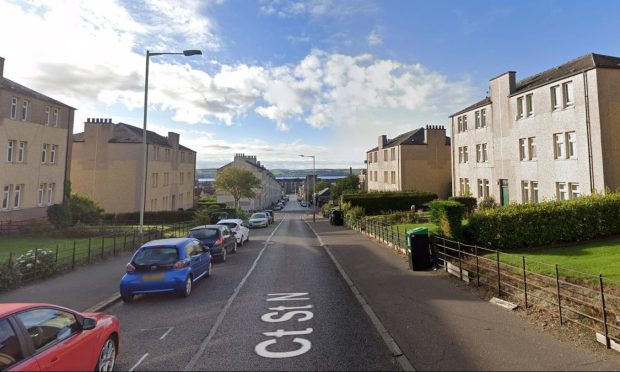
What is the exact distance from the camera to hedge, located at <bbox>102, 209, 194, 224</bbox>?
34819mm

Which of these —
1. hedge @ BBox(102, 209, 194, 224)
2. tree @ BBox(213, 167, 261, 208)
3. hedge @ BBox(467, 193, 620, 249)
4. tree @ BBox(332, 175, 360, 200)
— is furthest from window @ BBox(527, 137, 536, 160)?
tree @ BBox(332, 175, 360, 200)

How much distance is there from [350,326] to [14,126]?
1071 inches

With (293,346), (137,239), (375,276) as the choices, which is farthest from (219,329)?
(137,239)

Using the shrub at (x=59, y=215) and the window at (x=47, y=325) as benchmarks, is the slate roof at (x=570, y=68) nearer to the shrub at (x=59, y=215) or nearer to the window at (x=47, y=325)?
the window at (x=47, y=325)

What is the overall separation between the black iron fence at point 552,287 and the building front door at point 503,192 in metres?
16.3

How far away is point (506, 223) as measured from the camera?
13.5 meters

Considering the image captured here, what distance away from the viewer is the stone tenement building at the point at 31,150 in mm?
→ 23156

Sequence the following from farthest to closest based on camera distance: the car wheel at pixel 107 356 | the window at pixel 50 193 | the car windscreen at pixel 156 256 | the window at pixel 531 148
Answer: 1. the window at pixel 50 193
2. the window at pixel 531 148
3. the car windscreen at pixel 156 256
4. the car wheel at pixel 107 356

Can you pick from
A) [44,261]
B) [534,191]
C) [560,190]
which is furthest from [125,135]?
[560,190]

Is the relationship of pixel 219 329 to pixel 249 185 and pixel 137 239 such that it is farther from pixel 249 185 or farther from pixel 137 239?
pixel 249 185

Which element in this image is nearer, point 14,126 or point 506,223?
point 506,223

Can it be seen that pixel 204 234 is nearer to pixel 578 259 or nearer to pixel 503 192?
pixel 578 259

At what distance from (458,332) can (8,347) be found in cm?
610

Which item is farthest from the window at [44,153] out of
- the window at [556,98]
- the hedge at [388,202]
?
the window at [556,98]
